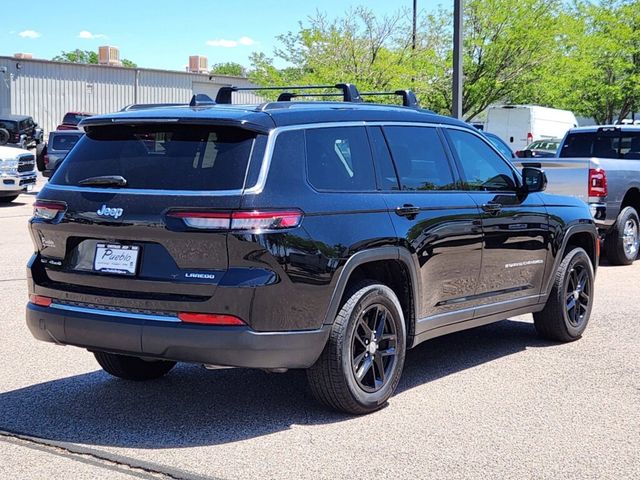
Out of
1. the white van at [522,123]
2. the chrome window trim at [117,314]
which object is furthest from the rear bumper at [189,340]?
the white van at [522,123]

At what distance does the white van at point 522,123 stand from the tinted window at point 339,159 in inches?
1169

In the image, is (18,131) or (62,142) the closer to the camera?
(62,142)

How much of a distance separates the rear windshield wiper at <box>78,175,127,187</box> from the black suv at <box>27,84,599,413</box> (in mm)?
12

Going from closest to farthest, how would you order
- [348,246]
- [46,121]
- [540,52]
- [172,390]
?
1. [348,246]
2. [172,390]
3. [540,52]
4. [46,121]

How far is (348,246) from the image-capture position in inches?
205

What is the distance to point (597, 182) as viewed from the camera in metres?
12.4

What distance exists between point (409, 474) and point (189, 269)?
1.55 metres

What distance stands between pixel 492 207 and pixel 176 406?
8.83 ft

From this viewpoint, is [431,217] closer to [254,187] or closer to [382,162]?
[382,162]

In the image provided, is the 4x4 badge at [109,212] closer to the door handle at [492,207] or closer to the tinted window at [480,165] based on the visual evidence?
the tinted window at [480,165]

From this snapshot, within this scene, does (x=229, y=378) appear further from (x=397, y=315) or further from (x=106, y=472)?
(x=106, y=472)

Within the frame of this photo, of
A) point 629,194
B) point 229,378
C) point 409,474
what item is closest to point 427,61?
point 629,194

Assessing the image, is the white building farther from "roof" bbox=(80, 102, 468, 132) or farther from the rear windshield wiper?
the rear windshield wiper

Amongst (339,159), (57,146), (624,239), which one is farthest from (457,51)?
(57,146)
